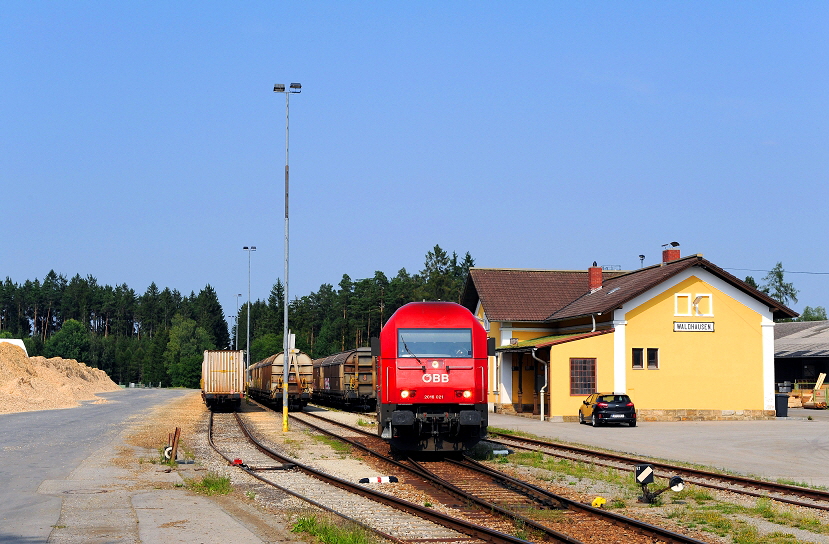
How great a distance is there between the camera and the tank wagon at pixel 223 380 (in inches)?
1693

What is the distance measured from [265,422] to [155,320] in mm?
144902

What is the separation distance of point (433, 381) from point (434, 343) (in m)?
0.88

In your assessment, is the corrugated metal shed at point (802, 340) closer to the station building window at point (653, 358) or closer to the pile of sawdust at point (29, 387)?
the station building window at point (653, 358)

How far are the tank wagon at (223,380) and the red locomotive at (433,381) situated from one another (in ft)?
82.6

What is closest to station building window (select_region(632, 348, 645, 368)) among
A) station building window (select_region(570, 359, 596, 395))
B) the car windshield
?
station building window (select_region(570, 359, 596, 395))

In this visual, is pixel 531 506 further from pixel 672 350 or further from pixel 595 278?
pixel 595 278

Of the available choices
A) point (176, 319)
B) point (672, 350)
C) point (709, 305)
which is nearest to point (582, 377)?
point (672, 350)

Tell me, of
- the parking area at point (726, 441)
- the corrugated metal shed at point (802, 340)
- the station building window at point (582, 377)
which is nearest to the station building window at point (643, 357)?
the station building window at point (582, 377)

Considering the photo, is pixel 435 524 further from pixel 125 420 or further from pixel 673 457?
pixel 125 420

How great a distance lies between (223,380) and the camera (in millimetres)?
43125

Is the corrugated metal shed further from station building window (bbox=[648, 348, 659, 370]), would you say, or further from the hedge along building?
station building window (bbox=[648, 348, 659, 370])

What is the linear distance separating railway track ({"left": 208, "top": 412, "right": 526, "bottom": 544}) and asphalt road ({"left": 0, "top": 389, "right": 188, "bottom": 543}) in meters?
3.66

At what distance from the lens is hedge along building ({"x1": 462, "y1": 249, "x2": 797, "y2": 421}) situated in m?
36.0

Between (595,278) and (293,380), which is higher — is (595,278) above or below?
above
